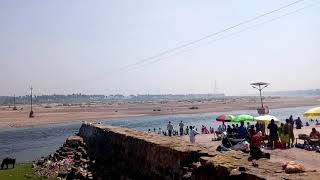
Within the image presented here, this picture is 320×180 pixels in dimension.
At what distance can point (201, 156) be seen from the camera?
905 centimetres

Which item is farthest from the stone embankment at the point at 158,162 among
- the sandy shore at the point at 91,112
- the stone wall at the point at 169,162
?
the sandy shore at the point at 91,112

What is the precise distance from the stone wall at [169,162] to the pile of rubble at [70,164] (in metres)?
0.77

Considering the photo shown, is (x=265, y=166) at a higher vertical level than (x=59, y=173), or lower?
higher

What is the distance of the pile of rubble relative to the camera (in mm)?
17481

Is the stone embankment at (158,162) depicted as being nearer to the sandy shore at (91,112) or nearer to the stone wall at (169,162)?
the stone wall at (169,162)

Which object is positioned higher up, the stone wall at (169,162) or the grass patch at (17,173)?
the stone wall at (169,162)

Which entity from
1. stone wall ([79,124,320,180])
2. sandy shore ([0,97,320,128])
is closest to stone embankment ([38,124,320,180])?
stone wall ([79,124,320,180])

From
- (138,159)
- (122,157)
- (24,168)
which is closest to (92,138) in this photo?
(24,168)

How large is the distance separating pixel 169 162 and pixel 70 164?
40.4 feet

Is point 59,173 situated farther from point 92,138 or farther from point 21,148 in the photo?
point 21,148

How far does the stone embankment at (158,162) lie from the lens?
7270 millimetres

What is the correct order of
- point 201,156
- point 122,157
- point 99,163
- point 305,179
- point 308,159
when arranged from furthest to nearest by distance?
point 99,163 < point 308,159 < point 122,157 < point 201,156 < point 305,179

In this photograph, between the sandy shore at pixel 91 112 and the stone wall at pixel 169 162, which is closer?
the stone wall at pixel 169 162

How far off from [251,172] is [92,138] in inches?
694
